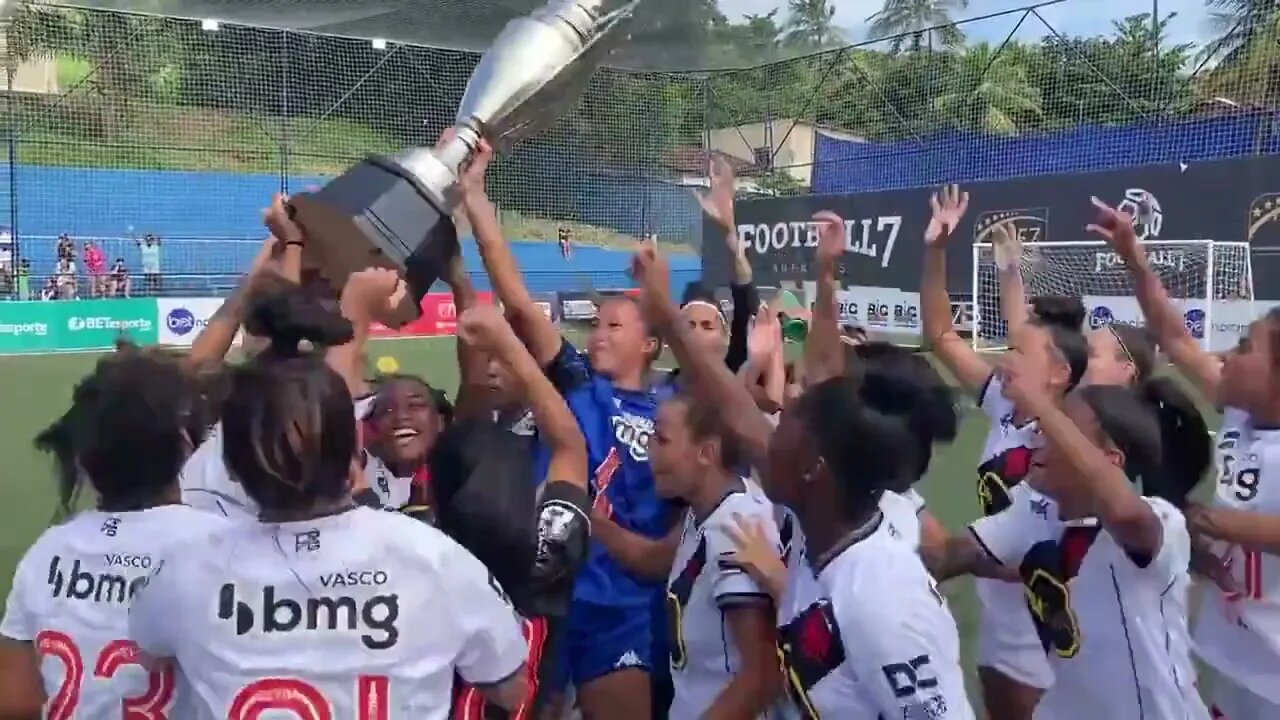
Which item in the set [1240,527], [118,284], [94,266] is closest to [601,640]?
[1240,527]

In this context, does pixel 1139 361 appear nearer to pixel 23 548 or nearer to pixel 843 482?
pixel 843 482

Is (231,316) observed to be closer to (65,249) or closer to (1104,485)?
(1104,485)

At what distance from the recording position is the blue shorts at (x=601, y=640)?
345 cm

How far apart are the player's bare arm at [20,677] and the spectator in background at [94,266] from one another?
19.1 meters

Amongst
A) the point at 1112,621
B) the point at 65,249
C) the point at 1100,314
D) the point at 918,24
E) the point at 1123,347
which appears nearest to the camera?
the point at 1112,621

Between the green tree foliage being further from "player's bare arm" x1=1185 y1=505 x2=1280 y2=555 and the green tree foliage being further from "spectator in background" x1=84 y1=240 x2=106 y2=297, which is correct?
"player's bare arm" x1=1185 y1=505 x2=1280 y2=555

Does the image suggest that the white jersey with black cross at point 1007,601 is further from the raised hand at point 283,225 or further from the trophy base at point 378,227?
the raised hand at point 283,225

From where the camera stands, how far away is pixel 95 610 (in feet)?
6.96

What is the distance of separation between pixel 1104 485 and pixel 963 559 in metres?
0.67

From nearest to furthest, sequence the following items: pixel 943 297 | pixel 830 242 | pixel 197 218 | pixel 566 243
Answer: pixel 830 242, pixel 943 297, pixel 566 243, pixel 197 218

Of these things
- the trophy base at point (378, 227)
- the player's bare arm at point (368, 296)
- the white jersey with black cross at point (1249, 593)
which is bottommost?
the white jersey with black cross at point (1249, 593)

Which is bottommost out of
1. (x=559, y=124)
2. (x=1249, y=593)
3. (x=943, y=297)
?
(x=1249, y=593)

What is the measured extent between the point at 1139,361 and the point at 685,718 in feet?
6.66


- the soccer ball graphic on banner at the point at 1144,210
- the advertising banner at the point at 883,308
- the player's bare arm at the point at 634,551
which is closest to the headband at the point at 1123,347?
the player's bare arm at the point at 634,551
